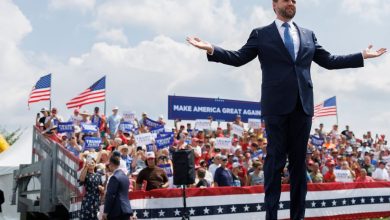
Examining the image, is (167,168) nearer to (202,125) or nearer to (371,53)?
(202,125)

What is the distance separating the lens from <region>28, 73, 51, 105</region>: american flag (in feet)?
70.9

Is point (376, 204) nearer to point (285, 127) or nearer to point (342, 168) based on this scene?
point (342, 168)

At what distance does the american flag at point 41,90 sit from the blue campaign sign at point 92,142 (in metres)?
7.12

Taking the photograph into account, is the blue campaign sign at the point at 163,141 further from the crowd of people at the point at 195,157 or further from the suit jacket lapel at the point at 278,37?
the suit jacket lapel at the point at 278,37

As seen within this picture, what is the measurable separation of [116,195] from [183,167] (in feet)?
7.07

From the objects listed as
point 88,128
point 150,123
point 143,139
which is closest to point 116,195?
point 143,139

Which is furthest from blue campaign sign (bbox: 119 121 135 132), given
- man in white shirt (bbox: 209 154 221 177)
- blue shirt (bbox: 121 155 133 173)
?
man in white shirt (bbox: 209 154 221 177)

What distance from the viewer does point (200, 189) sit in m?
13.3

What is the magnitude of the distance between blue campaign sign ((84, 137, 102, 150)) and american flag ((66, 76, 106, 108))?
681 centimetres

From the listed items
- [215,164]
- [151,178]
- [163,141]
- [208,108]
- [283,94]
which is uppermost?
[208,108]

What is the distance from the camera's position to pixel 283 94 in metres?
4.64

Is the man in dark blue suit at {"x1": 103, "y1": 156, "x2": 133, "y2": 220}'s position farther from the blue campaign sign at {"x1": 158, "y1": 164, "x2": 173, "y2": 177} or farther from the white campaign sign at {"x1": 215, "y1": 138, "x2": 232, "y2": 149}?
the white campaign sign at {"x1": 215, "y1": 138, "x2": 232, "y2": 149}

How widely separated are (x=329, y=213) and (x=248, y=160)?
98.2 inches

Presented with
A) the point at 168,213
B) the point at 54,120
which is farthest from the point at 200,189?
the point at 54,120
